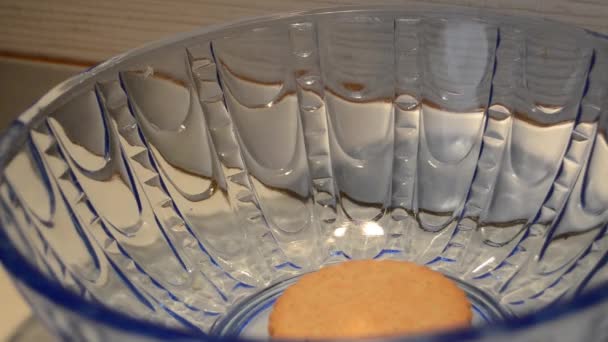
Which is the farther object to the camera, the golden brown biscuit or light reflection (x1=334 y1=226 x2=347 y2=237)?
light reflection (x1=334 y1=226 x2=347 y2=237)

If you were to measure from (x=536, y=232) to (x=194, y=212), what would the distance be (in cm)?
23

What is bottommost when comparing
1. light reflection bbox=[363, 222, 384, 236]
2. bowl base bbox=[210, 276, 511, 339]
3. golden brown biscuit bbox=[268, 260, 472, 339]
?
bowl base bbox=[210, 276, 511, 339]

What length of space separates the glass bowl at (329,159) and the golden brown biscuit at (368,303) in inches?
1.4

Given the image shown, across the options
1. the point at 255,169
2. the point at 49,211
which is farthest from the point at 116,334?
the point at 255,169

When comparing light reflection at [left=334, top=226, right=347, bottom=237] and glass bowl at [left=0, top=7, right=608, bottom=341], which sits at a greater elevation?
glass bowl at [left=0, top=7, right=608, bottom=341]

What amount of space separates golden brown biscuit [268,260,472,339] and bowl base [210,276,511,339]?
0.02 metres

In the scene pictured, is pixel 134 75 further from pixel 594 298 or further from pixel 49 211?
pixel 594 298

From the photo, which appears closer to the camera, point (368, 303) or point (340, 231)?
point (368, 303)

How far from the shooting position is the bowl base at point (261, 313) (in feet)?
1.61

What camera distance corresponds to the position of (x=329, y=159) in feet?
1.88

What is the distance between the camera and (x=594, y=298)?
28cm

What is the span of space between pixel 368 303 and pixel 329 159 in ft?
0.49

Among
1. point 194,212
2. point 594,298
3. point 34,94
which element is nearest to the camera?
point 594,298

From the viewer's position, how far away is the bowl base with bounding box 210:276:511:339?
0.49 meters
